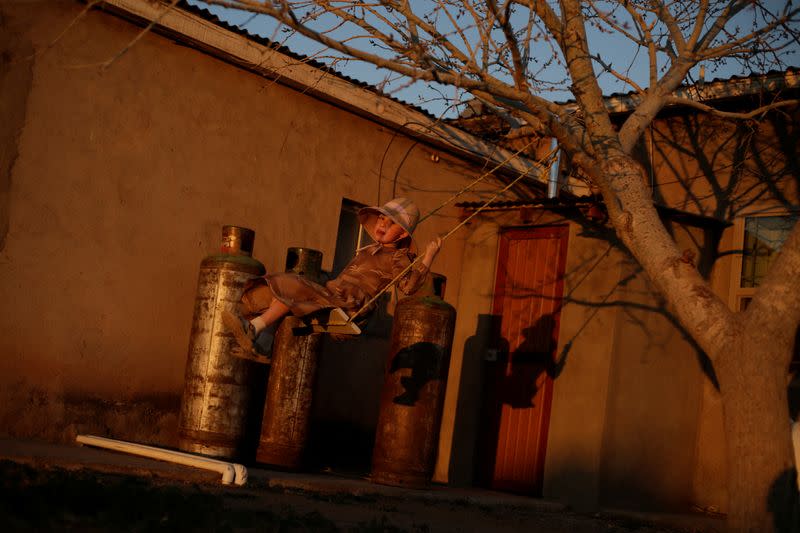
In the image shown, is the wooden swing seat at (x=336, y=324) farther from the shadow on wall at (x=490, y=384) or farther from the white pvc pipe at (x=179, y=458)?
the shadow on wall at (x=490, y=384)

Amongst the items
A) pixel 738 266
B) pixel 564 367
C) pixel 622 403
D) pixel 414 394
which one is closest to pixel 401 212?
A: pixel 414 394

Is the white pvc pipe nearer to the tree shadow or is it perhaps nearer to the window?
the tree shadow

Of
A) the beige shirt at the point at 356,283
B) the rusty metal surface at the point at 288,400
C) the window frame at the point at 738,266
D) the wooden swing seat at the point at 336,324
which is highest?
the window frame at the point at 738,266

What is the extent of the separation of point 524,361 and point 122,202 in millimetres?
5280

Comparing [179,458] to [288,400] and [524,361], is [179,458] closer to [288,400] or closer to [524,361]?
[288,400]

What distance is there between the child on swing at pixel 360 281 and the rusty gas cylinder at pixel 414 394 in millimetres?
2045

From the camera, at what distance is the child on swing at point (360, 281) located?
747 cm

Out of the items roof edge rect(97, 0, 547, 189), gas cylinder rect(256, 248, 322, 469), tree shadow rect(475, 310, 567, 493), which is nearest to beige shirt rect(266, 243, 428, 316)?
roof edge rect(97, 0, 547, 189)

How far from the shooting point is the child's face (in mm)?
8055

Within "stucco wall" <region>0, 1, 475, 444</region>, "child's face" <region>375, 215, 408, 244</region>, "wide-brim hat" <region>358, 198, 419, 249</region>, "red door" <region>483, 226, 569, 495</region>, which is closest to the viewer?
"wide-brim hat" <region>358, 198, 419, 249</region>

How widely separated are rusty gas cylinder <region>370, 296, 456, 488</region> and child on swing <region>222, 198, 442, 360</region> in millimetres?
2045

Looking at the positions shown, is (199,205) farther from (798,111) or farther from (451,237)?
(798,111)

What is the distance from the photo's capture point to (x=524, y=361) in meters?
12.0

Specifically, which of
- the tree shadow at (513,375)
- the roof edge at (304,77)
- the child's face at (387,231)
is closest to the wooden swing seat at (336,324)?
the child's face at (387,231)
